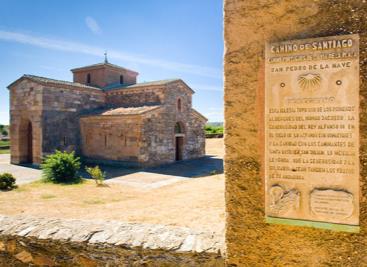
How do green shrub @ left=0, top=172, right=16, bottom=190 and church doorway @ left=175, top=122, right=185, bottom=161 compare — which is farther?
church doorway @ left=175, top=122, right=185, bottom=161

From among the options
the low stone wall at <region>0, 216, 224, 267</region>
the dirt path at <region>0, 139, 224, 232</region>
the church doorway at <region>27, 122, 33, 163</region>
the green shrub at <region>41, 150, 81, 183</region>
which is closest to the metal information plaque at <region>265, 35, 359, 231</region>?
the low stone wall at <region>0, 216, 224, 267</region>

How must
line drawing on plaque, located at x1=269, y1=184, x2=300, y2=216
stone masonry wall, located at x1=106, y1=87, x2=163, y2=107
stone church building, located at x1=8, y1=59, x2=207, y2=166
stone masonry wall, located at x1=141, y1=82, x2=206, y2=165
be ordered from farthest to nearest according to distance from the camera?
stone masonry wall, located at x1=106, y1=87, x2=163, y2=107
stone masonry wall, located at x1=141, y1=82, x2=206, y2=165
stone church building, located at x1=8, y1=59, x2=207, y2=166
line drawing on plaque, located at x1=269, y1=184, x2=300, y2=216

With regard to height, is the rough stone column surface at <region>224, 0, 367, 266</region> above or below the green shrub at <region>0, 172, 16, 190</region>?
above

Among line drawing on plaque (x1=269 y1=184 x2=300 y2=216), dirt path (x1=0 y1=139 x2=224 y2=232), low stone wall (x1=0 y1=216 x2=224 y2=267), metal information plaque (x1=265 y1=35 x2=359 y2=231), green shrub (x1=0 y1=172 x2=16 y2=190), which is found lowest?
dirt path (x1=0 y1=139 x2=224 y2=232)

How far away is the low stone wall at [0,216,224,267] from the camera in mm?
2146

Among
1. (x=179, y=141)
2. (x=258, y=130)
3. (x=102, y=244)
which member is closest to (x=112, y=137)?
(x=179, y=141)

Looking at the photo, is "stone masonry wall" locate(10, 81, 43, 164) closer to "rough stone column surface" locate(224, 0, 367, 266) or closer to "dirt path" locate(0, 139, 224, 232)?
"dirt path" locate(0, 139, 224, 232)

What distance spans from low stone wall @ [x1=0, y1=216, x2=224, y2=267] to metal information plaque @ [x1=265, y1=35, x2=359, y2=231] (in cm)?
70

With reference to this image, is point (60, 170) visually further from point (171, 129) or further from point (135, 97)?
point (135, 97)

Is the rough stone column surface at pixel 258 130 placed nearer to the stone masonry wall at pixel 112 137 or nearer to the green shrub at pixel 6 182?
the green shrub at pixel 6 182

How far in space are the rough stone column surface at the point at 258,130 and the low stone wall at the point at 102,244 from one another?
1.09 ft

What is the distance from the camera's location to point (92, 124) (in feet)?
59.7

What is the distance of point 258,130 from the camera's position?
1850mm

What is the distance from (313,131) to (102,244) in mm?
1890
